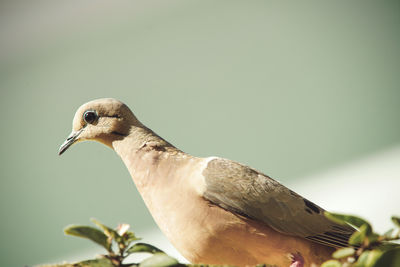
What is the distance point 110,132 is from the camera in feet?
3.13

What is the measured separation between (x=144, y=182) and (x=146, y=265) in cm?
42

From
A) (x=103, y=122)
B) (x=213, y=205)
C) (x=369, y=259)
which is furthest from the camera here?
(x=103, y=122)

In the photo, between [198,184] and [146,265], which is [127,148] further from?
[146,265]

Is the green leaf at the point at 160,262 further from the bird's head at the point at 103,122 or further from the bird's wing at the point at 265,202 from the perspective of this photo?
the bird's head at the point at 103,122

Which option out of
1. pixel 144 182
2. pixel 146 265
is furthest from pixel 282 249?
pixel 146 265

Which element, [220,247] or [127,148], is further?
[127,148]

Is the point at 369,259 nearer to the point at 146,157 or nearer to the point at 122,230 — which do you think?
the point at 122,230

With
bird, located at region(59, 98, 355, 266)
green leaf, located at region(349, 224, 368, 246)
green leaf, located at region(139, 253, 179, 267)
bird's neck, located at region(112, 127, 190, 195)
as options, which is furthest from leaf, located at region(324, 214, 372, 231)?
bird's neck, located at region(112, 127, 190, 195)

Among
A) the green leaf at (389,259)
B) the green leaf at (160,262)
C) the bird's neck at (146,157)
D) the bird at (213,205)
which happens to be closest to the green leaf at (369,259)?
the green leaf at (389,259)

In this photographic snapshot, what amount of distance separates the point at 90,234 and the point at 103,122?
0.51 metres

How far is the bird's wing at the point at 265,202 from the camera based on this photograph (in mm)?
833

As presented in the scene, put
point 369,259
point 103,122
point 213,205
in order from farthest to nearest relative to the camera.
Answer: point 103,122, point 213,205, point 369,259

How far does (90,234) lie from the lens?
1.55 feet

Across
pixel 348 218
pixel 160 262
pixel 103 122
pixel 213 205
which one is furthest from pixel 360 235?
pixel 103 122
